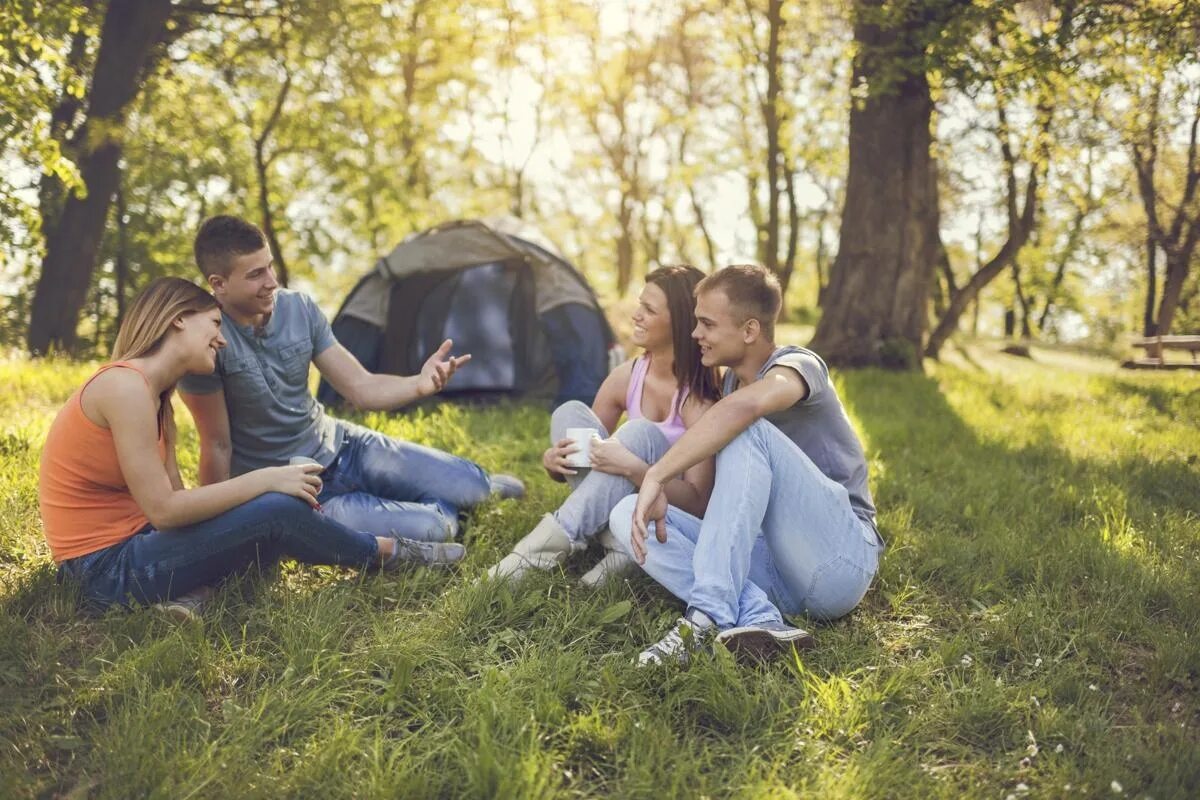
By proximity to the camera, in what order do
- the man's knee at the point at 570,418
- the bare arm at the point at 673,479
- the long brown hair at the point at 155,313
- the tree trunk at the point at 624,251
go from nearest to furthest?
the long brown hair at the point at 155,313
the bare arm at the point at 673,479
the man's knee at the point at 570,418
the tree trunk at the point at 624,251

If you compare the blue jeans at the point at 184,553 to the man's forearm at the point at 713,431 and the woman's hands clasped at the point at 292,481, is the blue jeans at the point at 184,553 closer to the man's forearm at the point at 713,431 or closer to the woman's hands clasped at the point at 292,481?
the woman's hands clasped at the point at 292,481

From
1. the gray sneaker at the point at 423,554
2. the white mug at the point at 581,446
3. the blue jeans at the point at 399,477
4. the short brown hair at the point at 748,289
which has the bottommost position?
the gray sneaker at the point at 423,554

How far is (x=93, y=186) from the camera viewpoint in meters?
9.84

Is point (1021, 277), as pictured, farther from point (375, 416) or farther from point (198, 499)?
point (198, 499)

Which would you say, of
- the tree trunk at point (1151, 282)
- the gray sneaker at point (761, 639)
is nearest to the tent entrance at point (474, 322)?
the gray sneaker at point (761, 639)

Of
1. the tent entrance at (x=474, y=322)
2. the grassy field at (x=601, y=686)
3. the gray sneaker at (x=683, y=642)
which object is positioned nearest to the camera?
the grassy field at (x=601, y=686)

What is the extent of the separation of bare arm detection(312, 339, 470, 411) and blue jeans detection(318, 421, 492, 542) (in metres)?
0.25

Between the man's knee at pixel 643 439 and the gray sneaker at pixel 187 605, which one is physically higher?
the man's knee at pixel 643 439

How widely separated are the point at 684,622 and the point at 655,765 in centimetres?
57

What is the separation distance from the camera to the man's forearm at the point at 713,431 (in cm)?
282

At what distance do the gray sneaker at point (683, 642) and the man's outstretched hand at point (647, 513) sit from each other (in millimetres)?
Result: 273

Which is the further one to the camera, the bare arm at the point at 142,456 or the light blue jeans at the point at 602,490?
Answer: the light blue jeans at the point at 602,490

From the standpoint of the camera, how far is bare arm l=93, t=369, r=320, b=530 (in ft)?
9.04

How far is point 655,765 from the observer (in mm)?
2287
